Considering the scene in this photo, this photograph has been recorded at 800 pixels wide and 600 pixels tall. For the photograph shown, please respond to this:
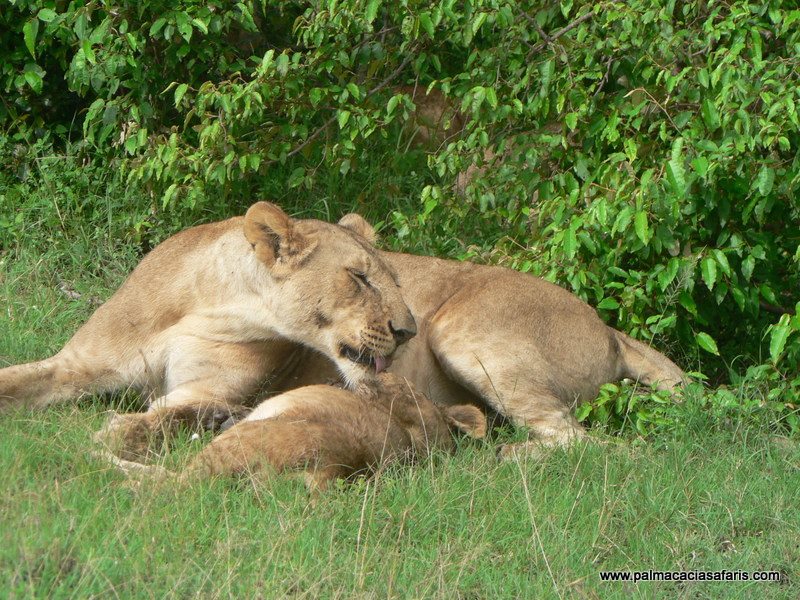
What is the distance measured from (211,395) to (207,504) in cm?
115

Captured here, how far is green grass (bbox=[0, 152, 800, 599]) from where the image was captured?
329cm

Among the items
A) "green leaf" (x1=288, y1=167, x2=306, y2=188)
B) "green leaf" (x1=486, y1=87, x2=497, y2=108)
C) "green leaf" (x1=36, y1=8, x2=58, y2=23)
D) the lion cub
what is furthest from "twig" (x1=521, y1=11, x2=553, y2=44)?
"green leaf" (x1=36, y1=8, x2=58, y2=23)

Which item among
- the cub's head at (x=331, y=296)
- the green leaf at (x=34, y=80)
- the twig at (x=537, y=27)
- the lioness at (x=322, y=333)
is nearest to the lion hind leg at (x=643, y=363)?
the lioness at (x=322, y=333)

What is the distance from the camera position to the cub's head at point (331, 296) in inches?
191

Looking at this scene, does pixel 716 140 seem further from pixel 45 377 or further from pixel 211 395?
pixel 45 377

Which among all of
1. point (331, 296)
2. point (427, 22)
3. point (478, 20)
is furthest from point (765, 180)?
point (331, 296)

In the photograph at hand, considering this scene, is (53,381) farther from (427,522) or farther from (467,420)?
(427,522)

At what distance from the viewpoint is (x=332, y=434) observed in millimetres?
4055

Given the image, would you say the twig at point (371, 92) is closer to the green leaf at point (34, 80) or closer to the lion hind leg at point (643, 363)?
the green leaf at point (34, 80)

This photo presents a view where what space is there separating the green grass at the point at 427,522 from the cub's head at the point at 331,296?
1.86 feet

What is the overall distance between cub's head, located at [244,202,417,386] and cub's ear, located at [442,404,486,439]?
34cm

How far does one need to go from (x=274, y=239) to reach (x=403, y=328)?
0.64m

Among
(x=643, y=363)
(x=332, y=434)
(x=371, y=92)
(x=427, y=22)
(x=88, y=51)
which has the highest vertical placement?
(x=427, y=22)

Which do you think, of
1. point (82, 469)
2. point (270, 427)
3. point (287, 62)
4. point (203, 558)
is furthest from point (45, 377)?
point (287, 62)
